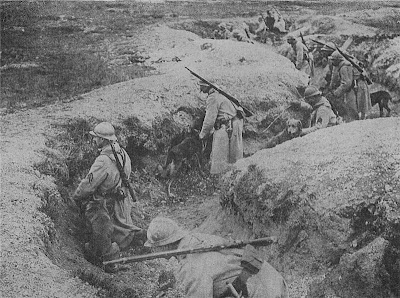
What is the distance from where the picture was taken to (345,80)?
14016 mm

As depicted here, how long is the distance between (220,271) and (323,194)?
3161 millimetres

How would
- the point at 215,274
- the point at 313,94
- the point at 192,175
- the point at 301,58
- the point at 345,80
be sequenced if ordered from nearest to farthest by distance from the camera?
1. the point at 215,274
2. the point at 192,175
3. the point at 313,94
4. the point at 345,80
5. the point at 301,58

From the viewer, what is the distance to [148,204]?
1053 centimetres

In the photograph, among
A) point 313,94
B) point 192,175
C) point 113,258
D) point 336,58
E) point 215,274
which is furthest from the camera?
point 336,58

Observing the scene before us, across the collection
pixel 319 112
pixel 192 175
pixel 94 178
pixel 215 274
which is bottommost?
pixel 192 175

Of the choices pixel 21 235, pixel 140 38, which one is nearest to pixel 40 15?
pixel 140 38

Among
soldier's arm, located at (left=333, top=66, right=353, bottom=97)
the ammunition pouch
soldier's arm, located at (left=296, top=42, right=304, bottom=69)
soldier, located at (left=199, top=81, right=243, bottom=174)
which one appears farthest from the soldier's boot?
soldier's arm, located at (left=296, top=42, right=304, bottom=69)

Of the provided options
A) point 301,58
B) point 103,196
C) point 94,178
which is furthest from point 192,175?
point 301,58

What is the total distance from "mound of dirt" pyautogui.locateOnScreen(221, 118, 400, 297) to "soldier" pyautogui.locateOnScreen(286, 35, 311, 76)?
1008 centimetres

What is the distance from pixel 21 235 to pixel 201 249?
246 cm

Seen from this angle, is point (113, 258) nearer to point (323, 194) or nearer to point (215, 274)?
point (215, 274)

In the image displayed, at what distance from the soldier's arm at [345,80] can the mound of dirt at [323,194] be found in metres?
4.20

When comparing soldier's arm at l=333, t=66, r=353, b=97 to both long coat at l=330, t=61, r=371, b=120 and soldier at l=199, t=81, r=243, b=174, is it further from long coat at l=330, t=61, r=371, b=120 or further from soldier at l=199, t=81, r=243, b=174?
soldier at l=199, t=81, r=243, b=174

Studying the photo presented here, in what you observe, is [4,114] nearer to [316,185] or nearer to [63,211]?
[63,211]
